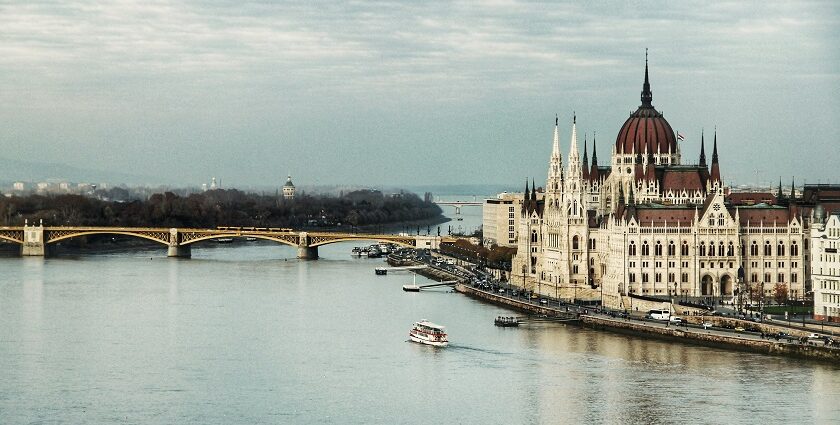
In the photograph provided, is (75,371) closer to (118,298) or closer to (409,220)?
(118,298)

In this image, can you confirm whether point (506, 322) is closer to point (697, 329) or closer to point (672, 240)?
point (697, 329)

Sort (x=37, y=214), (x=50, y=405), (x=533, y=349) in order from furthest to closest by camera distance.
Answer: (x=37, y=214), (x=533, y=349), (x=50, y=405)

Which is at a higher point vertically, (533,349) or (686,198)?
(686,198)

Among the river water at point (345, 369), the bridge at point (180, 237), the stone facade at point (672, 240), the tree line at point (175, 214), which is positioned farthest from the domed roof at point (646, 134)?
the tree line at point (175, 214)

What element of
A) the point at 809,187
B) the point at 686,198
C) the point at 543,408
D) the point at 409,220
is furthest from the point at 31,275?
the point at 409,220

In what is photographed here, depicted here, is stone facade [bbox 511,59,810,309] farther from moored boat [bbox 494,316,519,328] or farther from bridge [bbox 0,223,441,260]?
bridge [bbox 0,223,441,260]

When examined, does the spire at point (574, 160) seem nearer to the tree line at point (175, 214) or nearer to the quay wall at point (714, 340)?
the quay wall at point (714, 340)
